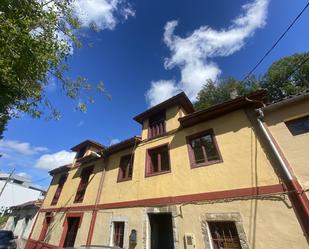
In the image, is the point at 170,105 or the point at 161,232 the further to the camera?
the point at 170,105

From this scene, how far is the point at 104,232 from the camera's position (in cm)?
935

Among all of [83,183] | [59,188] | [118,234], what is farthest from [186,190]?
[59,188]

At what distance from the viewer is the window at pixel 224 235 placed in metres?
5.85

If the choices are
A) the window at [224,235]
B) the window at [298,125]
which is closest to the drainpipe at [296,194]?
the window at [298,125]

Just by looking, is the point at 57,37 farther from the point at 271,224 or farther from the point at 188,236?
the point at 271,224

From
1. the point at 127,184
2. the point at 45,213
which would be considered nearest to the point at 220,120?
the point at 127,184

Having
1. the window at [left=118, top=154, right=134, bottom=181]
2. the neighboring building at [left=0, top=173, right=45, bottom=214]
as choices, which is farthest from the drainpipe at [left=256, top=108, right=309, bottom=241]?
the neighboring building at [left=0, top=173, right=45, bottom=214]

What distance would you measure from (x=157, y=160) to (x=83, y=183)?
733 cm

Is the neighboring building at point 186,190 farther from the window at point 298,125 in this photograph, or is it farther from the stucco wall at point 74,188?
the window at point 298,125

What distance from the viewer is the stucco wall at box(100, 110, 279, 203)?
20.8 feet

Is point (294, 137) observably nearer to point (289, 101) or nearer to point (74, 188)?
point (289, 101)

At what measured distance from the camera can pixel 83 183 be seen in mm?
13641

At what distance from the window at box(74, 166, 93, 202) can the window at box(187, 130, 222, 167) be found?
8.97 metres

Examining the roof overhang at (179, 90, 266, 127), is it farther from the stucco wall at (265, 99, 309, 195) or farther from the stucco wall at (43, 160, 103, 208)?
the stucco wall at (43, 160, 103, 208)
